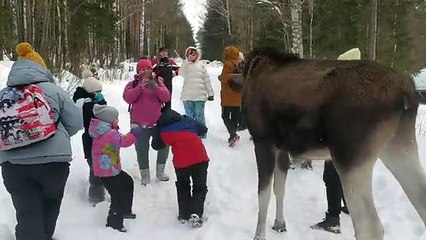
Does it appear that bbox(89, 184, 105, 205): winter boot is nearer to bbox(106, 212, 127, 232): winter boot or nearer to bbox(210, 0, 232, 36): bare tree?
bbox(106, 212, 127, 232): winter boot

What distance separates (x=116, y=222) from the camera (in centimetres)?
503

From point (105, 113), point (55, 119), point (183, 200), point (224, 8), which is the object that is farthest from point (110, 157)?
point (224, 8)

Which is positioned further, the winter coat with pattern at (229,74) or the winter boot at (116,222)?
the winter coat with pattern at (229,74)

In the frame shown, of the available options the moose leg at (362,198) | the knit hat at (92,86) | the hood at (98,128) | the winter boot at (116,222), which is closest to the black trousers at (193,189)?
the winter boot at (116,222)

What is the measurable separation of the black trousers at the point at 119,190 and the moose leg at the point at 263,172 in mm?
1473

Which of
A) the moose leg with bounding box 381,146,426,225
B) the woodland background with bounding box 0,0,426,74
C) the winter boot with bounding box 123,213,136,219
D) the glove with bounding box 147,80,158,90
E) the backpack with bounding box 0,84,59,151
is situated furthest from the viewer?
the woodland background with bounding box 0,0,426,74

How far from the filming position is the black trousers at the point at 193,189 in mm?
5316

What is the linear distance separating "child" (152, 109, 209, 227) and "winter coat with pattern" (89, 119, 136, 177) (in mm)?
482

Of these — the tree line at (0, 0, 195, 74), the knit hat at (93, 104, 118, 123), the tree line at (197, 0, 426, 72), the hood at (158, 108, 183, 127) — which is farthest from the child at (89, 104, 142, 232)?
the tree line at (197, 0, 426, 72)

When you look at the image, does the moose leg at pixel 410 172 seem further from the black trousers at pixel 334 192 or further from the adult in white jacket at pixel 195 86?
the adult in white jacket at pixel 195 86

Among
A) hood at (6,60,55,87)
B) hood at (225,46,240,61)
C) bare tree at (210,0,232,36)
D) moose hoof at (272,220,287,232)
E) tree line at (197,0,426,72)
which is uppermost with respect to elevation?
bare tree at (210,0,232,36)

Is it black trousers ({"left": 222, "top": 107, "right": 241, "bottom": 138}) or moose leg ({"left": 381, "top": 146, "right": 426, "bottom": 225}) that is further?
black trousers ({"left": 222, "top": 107, "right": 241, "bottom": 138})

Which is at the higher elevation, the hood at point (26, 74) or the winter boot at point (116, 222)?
the hood at point (26, 74)

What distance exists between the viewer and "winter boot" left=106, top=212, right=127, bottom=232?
5020 millimetres
